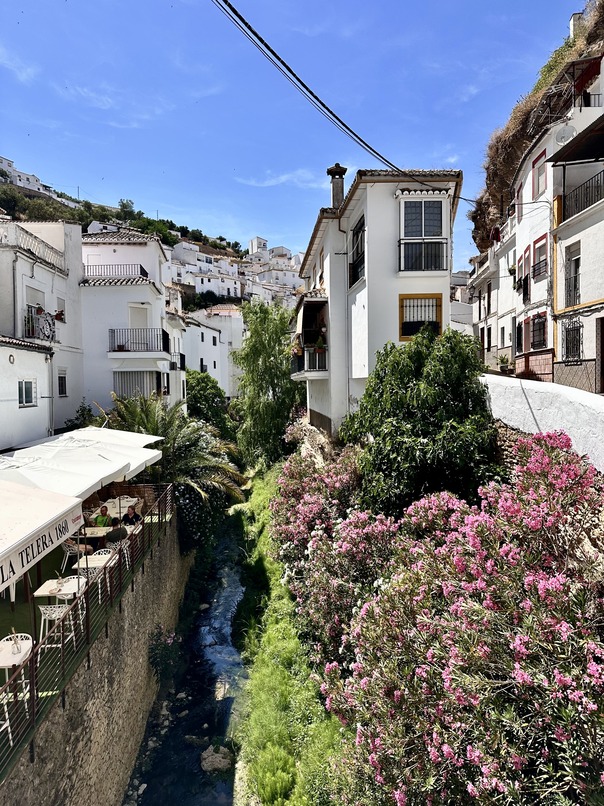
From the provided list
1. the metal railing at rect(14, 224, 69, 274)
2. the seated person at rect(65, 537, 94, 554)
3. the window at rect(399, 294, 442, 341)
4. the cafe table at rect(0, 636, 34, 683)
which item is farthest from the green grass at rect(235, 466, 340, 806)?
the metal railing at rect(14, 224, 69, 274)

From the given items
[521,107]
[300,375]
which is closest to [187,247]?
[521,107]

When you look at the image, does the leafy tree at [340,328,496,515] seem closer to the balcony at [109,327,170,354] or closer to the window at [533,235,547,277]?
the window at [533,235,547,277]

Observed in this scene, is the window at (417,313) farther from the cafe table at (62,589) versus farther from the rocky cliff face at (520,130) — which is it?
the rocky cliff face at (520,130)

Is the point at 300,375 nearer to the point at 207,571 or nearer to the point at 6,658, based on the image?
the point at 207,571

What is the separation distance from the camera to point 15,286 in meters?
17.7

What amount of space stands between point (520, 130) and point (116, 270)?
Answer: 1072 inches

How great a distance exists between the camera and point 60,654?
739cm

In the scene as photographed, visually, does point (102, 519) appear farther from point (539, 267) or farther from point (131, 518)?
point (539, 267)

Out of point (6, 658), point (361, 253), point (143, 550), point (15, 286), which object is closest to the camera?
point (6, 658)

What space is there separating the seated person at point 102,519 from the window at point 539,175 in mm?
21523

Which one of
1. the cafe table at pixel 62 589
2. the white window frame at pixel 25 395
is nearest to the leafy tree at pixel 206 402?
the white window frame at pixel 25 395

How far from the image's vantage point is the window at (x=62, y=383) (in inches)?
838

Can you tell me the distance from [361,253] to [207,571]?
14.5m

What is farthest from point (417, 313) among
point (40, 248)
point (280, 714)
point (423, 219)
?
point (40, 248)
